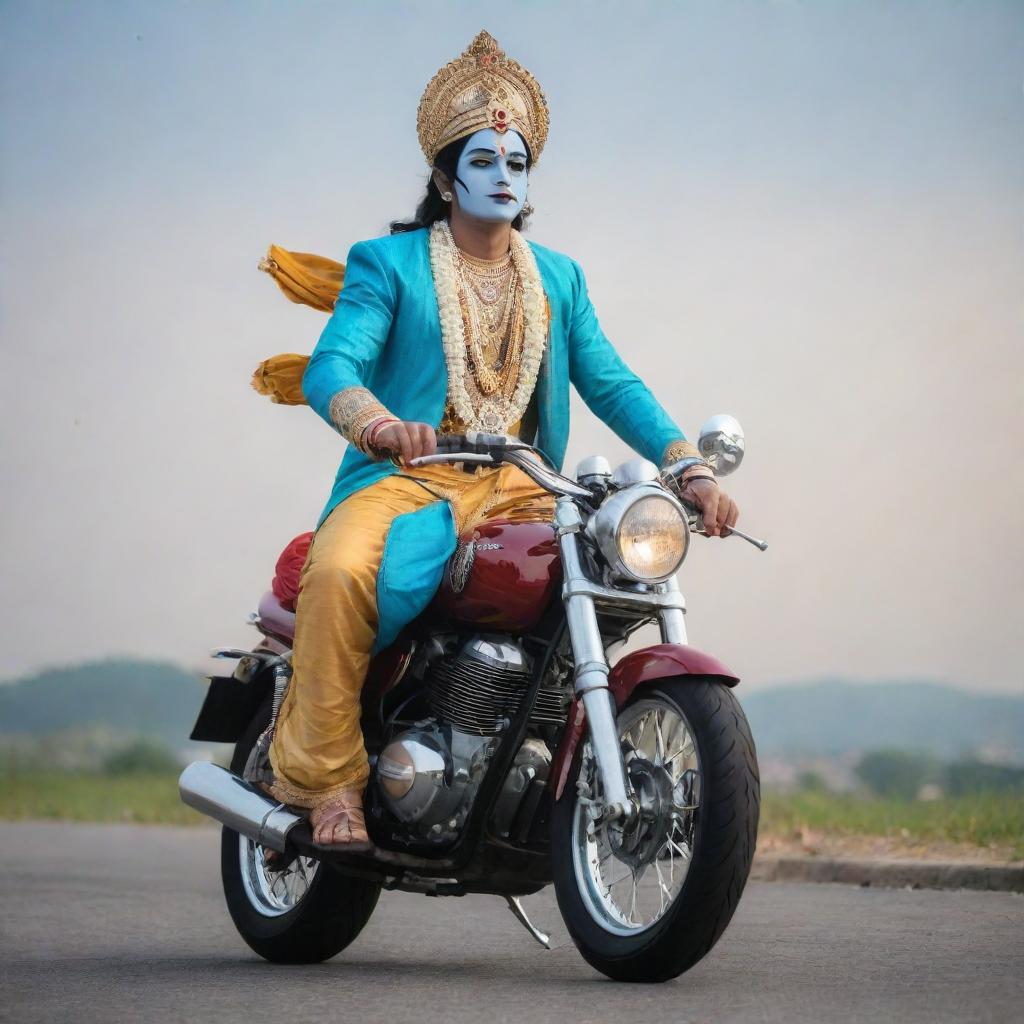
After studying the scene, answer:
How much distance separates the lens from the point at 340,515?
4.80m

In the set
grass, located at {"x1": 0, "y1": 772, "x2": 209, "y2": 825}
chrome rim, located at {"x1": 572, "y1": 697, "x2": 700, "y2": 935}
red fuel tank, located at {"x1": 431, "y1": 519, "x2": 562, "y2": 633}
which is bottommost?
grass, located at {"x1": 0, "y1": 772, "x2": 209, "y2": 825}

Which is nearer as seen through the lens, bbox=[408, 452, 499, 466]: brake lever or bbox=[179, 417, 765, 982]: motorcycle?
bbox=[179, 417, 765, 982]: motorcycle

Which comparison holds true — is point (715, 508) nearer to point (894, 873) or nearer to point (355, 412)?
point (355, 412)

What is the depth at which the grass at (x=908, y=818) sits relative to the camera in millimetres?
8172

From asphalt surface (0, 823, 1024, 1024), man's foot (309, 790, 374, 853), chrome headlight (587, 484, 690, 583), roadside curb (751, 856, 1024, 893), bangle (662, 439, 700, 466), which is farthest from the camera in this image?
roadside curb (751, 856, 1024, 893)

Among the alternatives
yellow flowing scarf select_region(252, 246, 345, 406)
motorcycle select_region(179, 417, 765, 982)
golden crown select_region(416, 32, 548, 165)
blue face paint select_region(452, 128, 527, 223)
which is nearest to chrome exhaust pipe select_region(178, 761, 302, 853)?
motorcycle select_region(179, 417, 765, 982)

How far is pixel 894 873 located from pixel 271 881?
3.21 meters

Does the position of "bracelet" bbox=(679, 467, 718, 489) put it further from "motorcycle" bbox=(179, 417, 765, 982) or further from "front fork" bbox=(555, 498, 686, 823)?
"front fork" bbox=(555, 498, 686, 823)

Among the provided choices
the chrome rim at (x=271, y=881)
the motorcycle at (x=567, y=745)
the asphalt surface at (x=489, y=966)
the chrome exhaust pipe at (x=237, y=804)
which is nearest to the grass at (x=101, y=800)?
the asphalt surface at (x=489, y=966)

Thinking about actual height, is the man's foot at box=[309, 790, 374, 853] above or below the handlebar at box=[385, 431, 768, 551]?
below

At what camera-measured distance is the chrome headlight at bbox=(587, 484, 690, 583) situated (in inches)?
162

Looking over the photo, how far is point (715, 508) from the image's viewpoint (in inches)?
181

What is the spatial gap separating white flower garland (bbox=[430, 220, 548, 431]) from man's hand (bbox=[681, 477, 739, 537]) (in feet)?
2.26

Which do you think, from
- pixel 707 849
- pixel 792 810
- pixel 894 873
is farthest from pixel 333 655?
pixel 792 810
